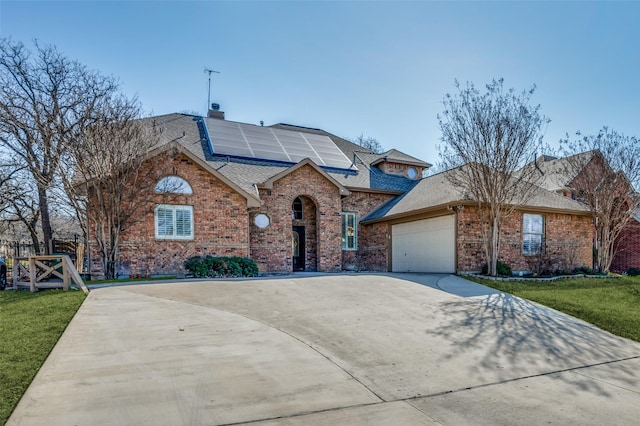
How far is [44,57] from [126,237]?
7.35 meters

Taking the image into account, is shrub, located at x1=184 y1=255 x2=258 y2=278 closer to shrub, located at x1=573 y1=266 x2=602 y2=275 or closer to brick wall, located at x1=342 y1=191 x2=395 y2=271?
brick wall, located at x1=342 y1=191 x2=395 y2=271

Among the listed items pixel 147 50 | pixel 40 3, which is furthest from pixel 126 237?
pixel 40 3

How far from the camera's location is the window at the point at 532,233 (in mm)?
16047

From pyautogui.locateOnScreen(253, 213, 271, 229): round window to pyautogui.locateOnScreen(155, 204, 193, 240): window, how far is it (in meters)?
2.90

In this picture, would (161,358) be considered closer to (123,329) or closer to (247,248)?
(123,329)

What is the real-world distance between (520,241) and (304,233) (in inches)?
353

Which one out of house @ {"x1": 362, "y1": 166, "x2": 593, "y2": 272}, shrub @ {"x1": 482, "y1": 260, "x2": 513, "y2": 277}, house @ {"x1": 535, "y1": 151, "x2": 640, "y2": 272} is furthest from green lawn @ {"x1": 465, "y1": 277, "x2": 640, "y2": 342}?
house @ {"x1": 535, "y1": 151, "x2": 640, "y2": 272}

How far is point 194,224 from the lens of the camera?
14.7m

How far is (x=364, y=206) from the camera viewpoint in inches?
786

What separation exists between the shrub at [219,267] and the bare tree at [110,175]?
247cm

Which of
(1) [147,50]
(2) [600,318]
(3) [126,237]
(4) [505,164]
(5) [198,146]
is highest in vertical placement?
(1) [147,50]

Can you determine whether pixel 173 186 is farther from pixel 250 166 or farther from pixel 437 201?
pixel 437 201

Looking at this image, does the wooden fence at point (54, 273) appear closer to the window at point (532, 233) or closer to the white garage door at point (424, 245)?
the white garage door at point (424, 245)

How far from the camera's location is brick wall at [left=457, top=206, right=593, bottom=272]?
1475cm
